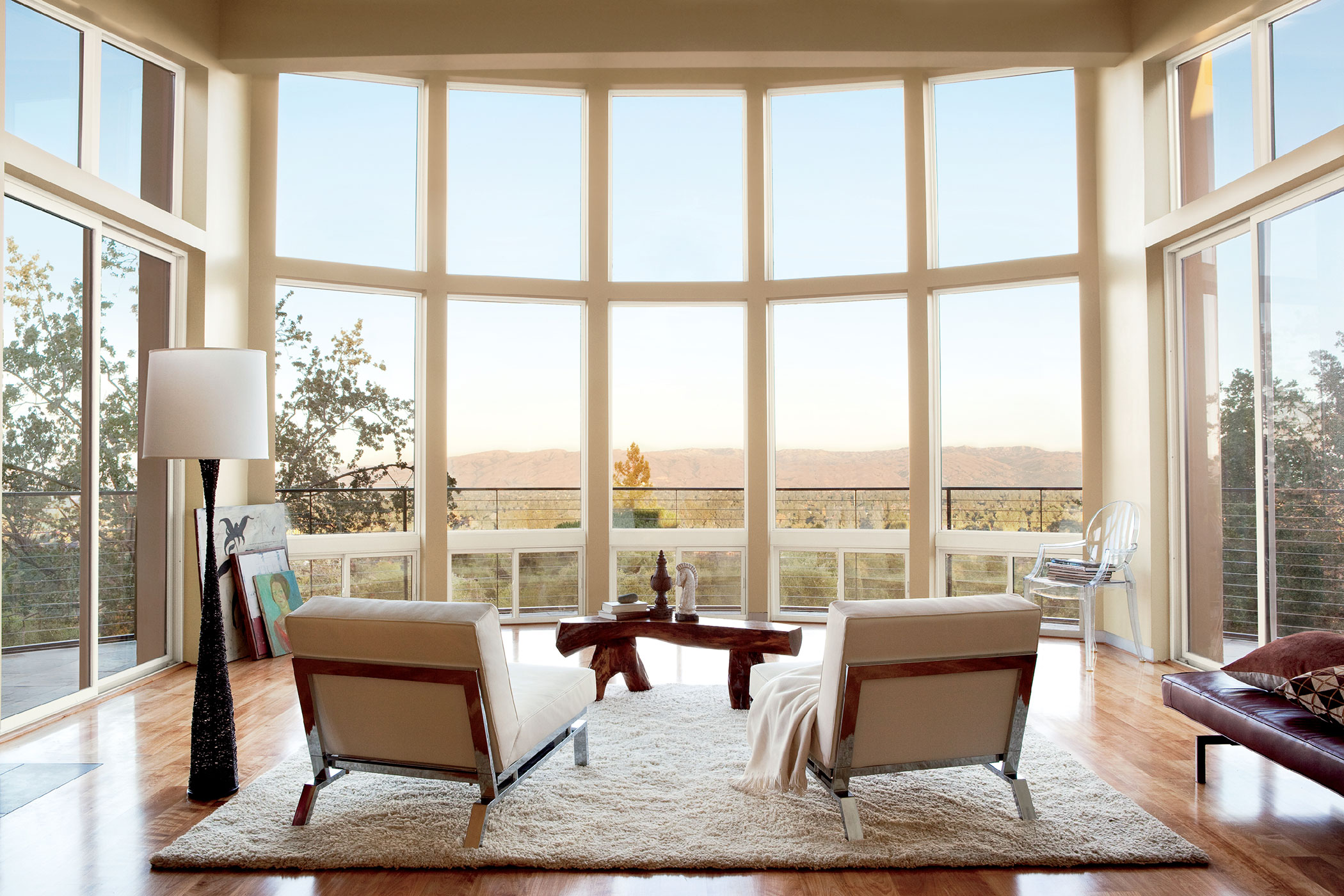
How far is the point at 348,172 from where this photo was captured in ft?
21.1

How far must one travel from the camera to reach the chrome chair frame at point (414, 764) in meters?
2.67

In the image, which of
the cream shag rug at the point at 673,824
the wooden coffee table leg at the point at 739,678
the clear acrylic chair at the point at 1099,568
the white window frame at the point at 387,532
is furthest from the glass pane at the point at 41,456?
the clear acrylic chair at the point at 1099,568

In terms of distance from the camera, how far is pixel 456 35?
5391 mm

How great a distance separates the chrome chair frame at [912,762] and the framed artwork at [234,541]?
404 cm

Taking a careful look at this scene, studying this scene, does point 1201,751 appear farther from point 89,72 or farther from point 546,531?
point 89,72

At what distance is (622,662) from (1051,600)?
3536mm

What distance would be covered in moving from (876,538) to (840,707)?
13.1 ft

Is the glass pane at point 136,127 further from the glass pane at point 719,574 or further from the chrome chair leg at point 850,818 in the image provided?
the chrome chair leg at point 850,818

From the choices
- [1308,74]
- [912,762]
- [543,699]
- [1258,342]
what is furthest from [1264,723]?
[1308,74]

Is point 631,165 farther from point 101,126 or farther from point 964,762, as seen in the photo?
point 964,762

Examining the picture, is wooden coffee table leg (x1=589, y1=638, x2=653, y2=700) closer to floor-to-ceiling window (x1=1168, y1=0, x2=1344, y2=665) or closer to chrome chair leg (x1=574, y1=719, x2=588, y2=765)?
chrome chair leg (x1=574, y1=719, x2=588, y2=765)

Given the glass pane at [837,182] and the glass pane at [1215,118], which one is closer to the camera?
the glass pane at [1215,118]

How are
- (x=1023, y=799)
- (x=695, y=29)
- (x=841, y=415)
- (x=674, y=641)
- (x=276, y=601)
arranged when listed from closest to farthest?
1. (x=1023, y=799)
2. (x=674, y=641)
3. (x=695, y=29)
4. (x=276, y=601)
5. (x=841, y=415)

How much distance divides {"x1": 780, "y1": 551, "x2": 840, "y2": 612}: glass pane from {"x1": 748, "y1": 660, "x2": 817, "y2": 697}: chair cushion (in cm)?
316
